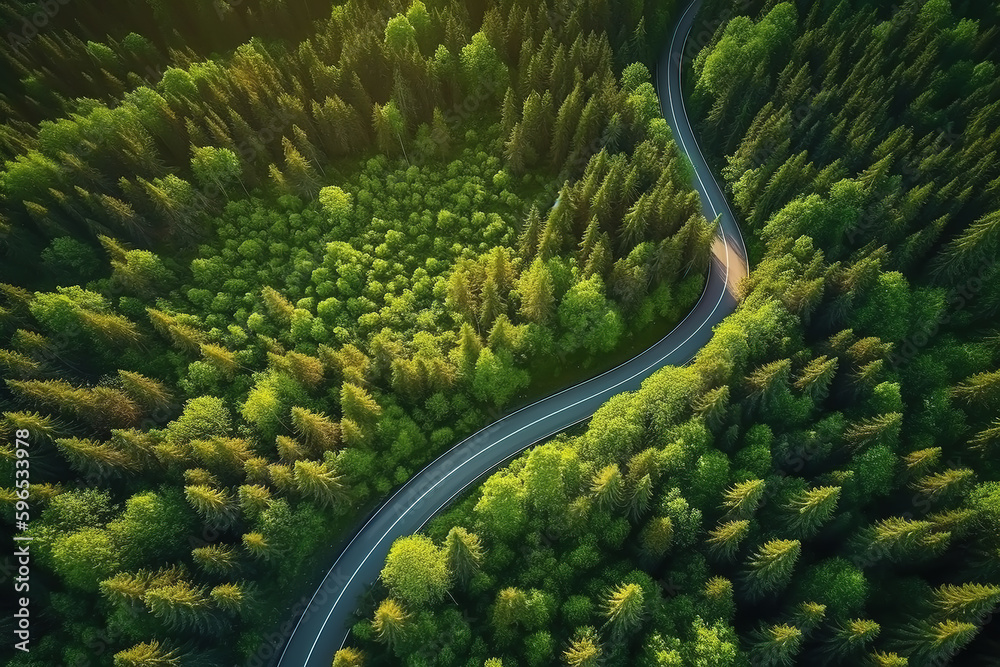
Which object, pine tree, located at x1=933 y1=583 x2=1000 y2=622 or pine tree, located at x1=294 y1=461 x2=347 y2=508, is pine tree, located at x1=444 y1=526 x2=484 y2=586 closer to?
pine tree, located at x1=294 y1=461 x2=347 y2=508

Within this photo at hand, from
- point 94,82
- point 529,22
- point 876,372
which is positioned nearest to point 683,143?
point 529,22

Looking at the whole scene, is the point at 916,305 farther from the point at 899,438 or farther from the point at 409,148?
the point at 409,148

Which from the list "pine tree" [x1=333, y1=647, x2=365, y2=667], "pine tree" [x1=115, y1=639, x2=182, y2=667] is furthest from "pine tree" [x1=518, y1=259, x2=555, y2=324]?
"pine tree" [x1=115, y1=639, x2=182, y2=667]

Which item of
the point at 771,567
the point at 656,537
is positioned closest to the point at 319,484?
the point at 656,537

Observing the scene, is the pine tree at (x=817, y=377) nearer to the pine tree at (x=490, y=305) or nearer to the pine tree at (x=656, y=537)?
the pine tree at (x=656, y=537)

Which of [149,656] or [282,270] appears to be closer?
[149,656]

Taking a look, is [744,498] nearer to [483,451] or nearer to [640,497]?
[640,497]

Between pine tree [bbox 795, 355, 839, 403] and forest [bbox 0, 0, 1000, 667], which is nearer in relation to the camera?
forest [bbox 0, 0, 1000, 667]
